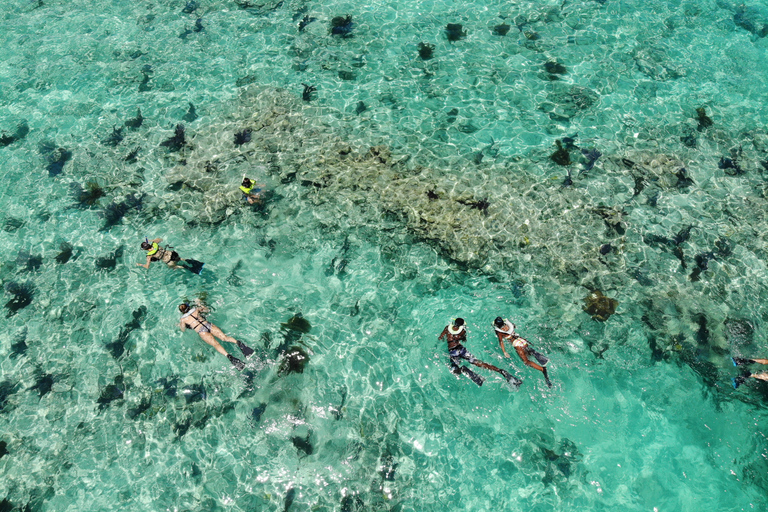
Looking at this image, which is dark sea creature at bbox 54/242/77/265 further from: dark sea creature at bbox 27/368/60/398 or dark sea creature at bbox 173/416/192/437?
dark sea creature at bbox 173/416/192/437

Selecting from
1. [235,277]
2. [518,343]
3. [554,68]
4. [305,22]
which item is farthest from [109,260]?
[554,68]

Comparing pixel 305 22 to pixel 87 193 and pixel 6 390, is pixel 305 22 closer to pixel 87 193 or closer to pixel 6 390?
pixel 87 193

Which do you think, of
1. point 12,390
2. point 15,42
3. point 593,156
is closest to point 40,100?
point 15,42

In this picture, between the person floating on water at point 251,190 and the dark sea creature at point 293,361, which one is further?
the person floating on water at point 251,190

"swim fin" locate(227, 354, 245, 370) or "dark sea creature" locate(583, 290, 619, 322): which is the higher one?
"dark sea creature" locate(583, 290, 619, 322)

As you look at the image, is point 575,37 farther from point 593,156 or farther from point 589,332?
point 589,332

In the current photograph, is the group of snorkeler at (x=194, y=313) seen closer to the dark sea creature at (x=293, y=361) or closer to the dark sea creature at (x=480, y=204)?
the dark sea creature at (x=293, y=361)

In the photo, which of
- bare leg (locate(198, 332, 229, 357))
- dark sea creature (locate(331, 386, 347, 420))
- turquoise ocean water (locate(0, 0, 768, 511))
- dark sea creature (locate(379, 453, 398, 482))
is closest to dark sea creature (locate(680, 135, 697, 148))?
turquoise ocean water (locate(0, 0, 768, 511))

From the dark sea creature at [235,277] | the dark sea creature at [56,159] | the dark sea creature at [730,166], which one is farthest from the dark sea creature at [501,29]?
the dark sea creature at [56,159]
